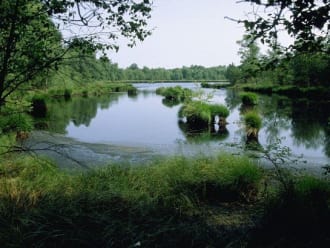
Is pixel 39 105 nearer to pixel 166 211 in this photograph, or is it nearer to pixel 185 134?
pixel 185 134

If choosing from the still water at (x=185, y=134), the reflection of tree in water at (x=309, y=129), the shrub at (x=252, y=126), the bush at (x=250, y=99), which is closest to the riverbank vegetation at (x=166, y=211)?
the still water at (x=185, y=134)

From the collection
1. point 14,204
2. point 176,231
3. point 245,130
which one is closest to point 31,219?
point 14,204

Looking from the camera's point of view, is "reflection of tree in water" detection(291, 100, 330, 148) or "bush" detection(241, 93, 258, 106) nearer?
"reflection of tree in water" detection(291, 100, 330, 148)

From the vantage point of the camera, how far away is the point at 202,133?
15844mm

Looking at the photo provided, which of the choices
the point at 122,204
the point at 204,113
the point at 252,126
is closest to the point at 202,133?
the point at 252,126

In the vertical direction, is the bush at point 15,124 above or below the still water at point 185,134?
above

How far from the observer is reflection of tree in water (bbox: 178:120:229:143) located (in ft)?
47.0

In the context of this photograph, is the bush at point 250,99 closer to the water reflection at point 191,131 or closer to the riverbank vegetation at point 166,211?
the water reflection at point 191,131

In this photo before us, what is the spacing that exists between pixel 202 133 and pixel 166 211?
11973 millimetres

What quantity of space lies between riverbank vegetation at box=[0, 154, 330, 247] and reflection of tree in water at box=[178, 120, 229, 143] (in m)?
8.37

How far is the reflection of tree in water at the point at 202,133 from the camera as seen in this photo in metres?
14.3

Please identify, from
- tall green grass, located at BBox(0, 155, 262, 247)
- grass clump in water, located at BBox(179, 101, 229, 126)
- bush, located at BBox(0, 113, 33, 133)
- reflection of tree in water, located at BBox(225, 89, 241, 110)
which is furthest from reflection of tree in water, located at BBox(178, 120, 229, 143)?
reflection of tree in water, located at BBox(225, 89, 241, 110)

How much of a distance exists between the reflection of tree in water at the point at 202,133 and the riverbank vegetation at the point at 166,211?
8375 millimetres

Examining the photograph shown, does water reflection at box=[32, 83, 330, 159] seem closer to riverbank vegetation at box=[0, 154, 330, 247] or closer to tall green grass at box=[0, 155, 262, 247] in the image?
tall green grass at box=[0, 155, 262, 247]
